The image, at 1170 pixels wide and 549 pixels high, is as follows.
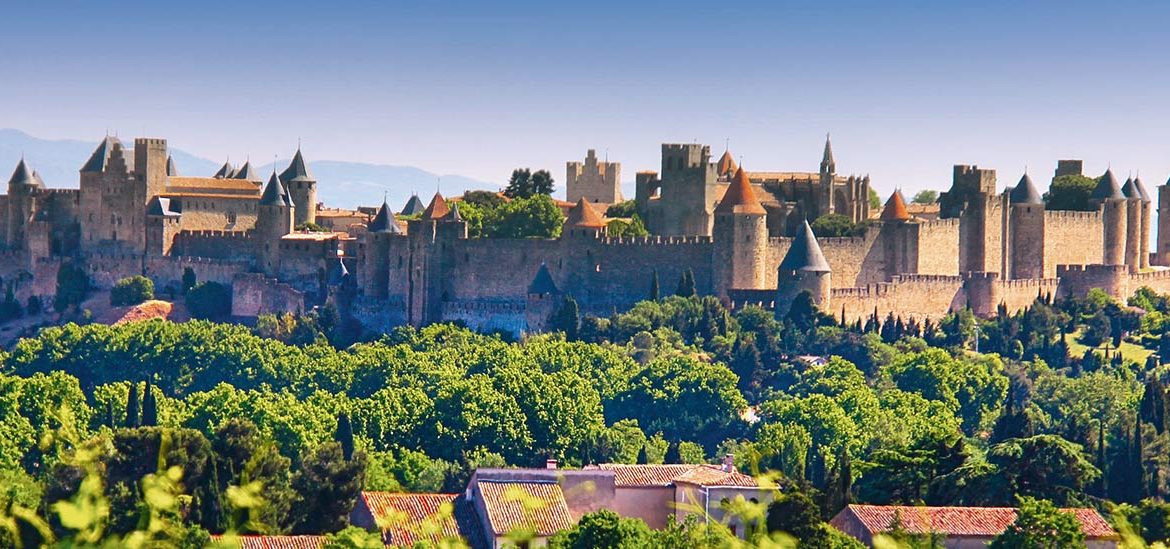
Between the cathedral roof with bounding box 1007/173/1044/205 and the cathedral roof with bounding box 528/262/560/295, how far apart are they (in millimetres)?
14162

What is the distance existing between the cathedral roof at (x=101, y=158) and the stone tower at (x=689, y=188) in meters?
18.1

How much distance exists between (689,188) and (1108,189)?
14.2 m

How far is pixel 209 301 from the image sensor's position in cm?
7394

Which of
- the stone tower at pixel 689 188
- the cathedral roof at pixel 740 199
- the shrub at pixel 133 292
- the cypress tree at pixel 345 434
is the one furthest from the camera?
the shrub at pixel 133 292

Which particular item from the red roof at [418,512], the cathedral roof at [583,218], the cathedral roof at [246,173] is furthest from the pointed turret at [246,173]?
the red roof at [418,512]

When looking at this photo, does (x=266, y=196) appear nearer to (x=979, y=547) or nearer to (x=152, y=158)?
(x=152, y=158)

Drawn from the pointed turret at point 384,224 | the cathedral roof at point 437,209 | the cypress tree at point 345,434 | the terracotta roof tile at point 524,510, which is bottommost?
the cypress tree at point 345,434

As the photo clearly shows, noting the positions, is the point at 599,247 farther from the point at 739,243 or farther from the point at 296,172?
the point at 296,172

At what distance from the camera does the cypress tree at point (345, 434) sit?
5128 centimetres

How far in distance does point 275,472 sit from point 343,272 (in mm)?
31621

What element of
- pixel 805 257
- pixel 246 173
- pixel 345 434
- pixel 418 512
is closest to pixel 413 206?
pixel 246 173

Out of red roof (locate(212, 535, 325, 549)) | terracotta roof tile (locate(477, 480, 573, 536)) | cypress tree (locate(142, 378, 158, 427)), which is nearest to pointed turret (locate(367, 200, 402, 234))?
cypress tree (locate(142, 378, 158, 427))

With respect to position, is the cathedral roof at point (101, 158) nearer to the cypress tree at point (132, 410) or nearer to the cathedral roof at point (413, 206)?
the cathedral roof at point (413, 206)

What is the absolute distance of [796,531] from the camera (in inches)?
1252
